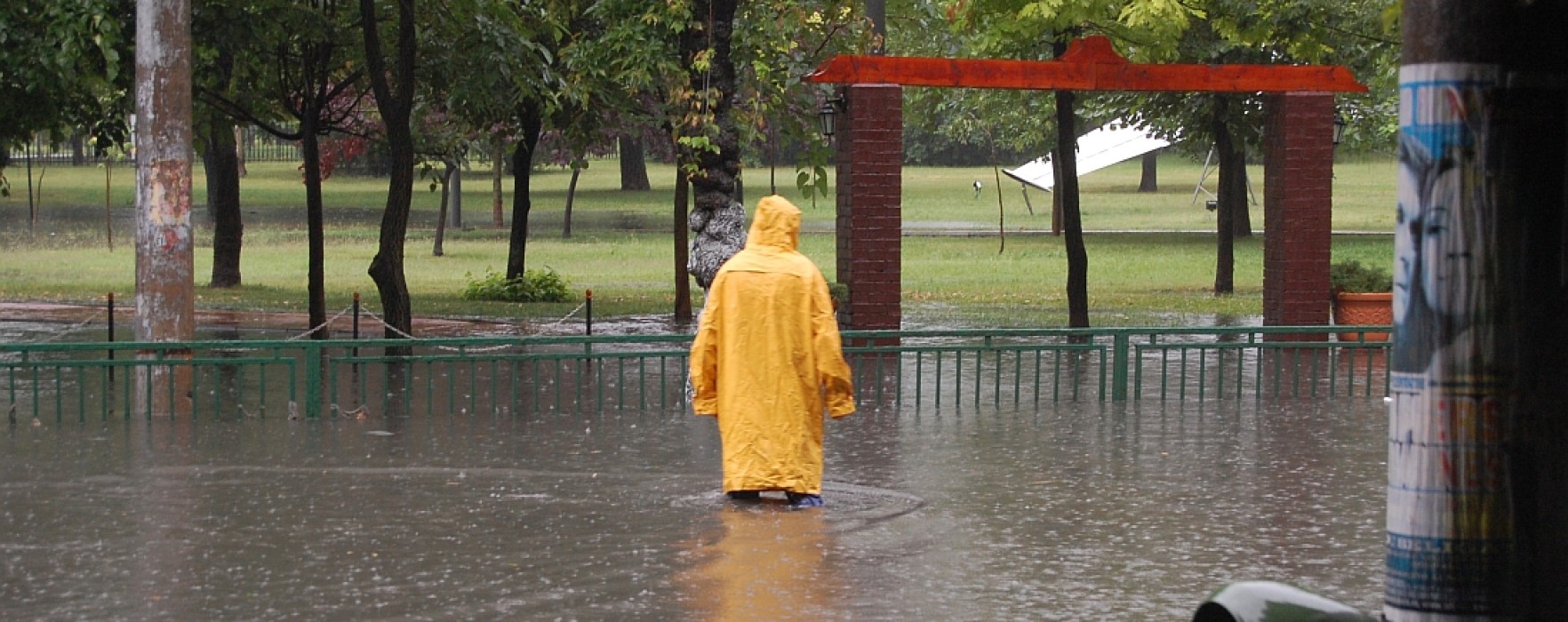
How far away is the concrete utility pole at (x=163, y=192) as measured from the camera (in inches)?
557

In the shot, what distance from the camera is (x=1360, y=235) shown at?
4400 cm

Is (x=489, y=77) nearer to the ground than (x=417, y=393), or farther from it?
farther from it

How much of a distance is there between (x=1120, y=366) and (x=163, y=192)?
734cm

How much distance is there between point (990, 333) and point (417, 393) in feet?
16.1

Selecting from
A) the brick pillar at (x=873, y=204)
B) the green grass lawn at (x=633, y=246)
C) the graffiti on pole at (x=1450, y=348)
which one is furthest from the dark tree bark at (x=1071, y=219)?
the graffiti on pole at (x=1450, y=348)

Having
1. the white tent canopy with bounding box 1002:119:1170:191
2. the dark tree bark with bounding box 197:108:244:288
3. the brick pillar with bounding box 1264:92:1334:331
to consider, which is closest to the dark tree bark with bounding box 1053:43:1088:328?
the brick pillar with bounding box 1264:92:1334:331

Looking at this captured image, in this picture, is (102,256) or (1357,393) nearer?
(1357,393)

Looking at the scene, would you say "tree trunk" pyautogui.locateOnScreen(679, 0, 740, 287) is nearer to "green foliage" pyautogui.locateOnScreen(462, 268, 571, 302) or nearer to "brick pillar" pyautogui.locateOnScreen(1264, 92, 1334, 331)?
"brick pillar" pyautogui.locateOnScreen(1264, 92, 1334, 331)

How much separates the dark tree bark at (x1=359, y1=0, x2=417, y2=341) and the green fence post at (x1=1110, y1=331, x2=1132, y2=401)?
24.8ft

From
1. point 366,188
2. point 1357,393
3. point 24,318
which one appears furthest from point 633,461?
point 366,188

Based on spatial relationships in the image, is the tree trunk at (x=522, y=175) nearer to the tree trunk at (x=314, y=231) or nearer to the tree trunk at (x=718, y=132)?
the tree trunk at (x=314, y=231)

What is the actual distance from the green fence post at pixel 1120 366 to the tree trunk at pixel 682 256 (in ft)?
29.5

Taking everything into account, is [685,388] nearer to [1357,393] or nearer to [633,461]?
[633,461]

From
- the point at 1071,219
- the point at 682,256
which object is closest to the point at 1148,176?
the point at 682,256
